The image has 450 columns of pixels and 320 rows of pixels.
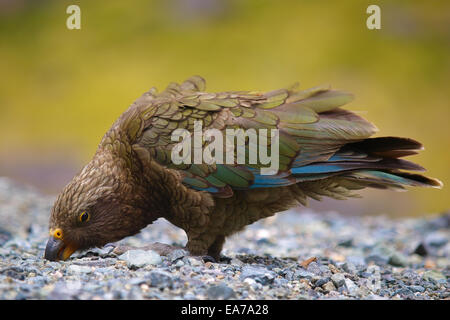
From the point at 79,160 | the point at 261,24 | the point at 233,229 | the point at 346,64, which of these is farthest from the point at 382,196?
the point at 233,229

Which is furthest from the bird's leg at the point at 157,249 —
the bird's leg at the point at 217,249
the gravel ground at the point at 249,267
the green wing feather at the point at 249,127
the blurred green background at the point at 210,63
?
the blurred green background at the point at 210,63

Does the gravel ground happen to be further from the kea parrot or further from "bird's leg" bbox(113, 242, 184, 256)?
the kea parrot

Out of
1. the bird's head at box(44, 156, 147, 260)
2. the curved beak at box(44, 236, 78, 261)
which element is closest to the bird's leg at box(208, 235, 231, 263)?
the bird's head at box(44, 156, 147, 260)

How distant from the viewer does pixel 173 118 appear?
4383 mm

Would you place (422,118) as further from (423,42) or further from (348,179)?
(348,179)

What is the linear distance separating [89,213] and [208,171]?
3.47 ft

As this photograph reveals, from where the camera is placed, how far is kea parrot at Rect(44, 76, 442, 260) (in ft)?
14.2

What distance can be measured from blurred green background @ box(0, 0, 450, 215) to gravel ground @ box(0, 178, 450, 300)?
4496 millimetres

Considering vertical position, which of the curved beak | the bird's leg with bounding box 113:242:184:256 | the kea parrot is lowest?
the bird's leg with bounding box 113:242:184:256

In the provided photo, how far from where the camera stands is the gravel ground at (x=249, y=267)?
11.0 ft

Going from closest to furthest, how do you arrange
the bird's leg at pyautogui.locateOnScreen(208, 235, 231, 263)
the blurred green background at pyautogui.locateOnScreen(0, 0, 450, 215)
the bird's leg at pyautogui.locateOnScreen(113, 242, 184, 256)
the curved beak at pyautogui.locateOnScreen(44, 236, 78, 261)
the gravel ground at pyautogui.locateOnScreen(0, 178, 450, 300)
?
the gravel ground at pyautogui.locateOnScreen(0, 178, 450, 300) → the curved beak at pyautogui.locateOnScreen(44, 236, 78, 261) → the bird's leg at pyautogui.locateOnScreen(113, 242, 184, 256) → the bird's leg at pyautogui.locateOnScreen(208, 235, 231, 263) → the blurred green background at pyautogui.locateOnScreen(0, 0, 450, 215)

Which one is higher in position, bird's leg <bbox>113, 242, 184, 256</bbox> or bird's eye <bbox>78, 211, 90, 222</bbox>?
bird's eye <bbox>78, 211, 90, 222</bbox>

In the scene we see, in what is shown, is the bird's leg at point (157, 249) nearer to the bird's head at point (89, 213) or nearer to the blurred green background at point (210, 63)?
the bird's head at point (89, 213)

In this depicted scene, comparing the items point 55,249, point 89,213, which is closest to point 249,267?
point 89,213
